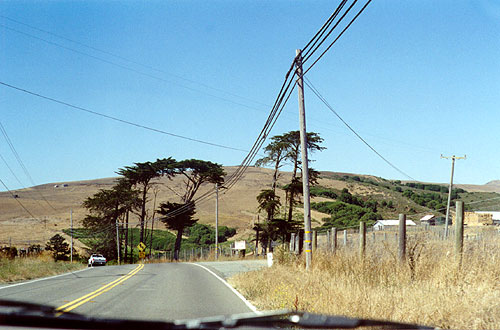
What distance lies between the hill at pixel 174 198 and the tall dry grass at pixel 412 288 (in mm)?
63304

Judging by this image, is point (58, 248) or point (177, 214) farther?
point (58, 248)

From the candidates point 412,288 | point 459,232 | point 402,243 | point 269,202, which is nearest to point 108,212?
point 269,202

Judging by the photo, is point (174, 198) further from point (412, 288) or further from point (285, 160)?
point (412, 288)

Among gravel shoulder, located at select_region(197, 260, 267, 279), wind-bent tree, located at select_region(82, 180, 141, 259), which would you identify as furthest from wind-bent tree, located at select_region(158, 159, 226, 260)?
gravel shoulder, located at select_region(197, 260, 267, 279)

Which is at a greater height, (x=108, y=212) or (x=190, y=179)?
(x=190, y=179)

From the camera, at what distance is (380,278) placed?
37.0 feet

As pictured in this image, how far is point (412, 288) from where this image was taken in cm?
950

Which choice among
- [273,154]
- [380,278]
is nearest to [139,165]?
[273,154]

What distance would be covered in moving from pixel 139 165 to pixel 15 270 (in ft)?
146

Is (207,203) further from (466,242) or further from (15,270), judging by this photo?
(466,242)

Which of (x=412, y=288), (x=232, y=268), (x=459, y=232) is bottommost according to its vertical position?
(x=232, y=268)

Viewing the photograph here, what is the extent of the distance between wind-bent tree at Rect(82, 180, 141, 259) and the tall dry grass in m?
59.1

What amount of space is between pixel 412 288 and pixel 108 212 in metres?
68.4

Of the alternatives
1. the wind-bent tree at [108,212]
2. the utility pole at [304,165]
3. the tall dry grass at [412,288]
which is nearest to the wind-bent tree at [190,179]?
the wind-bent tree at [108,212]
